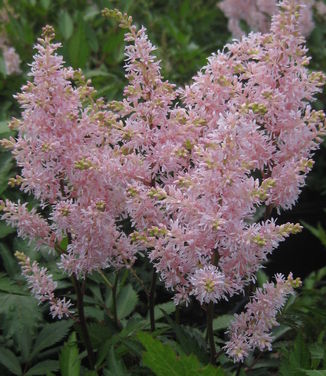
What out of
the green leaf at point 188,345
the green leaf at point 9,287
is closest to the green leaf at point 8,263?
the green leaf at point 9,287

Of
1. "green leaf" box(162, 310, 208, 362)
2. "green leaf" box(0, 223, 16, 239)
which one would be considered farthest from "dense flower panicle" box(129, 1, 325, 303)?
"green leaf" box(0, 223, 16, 239)

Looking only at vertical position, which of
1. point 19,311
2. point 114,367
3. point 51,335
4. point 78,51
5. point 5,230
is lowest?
point 114,367

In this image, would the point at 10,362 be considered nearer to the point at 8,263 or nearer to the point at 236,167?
the point at 8,263

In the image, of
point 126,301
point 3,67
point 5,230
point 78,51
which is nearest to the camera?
point 5,230

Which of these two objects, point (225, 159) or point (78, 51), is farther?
point (78, 51)

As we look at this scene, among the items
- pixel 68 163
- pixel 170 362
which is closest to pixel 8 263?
pixel 68 163

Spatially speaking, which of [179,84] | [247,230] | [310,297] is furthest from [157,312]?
[179,84]
